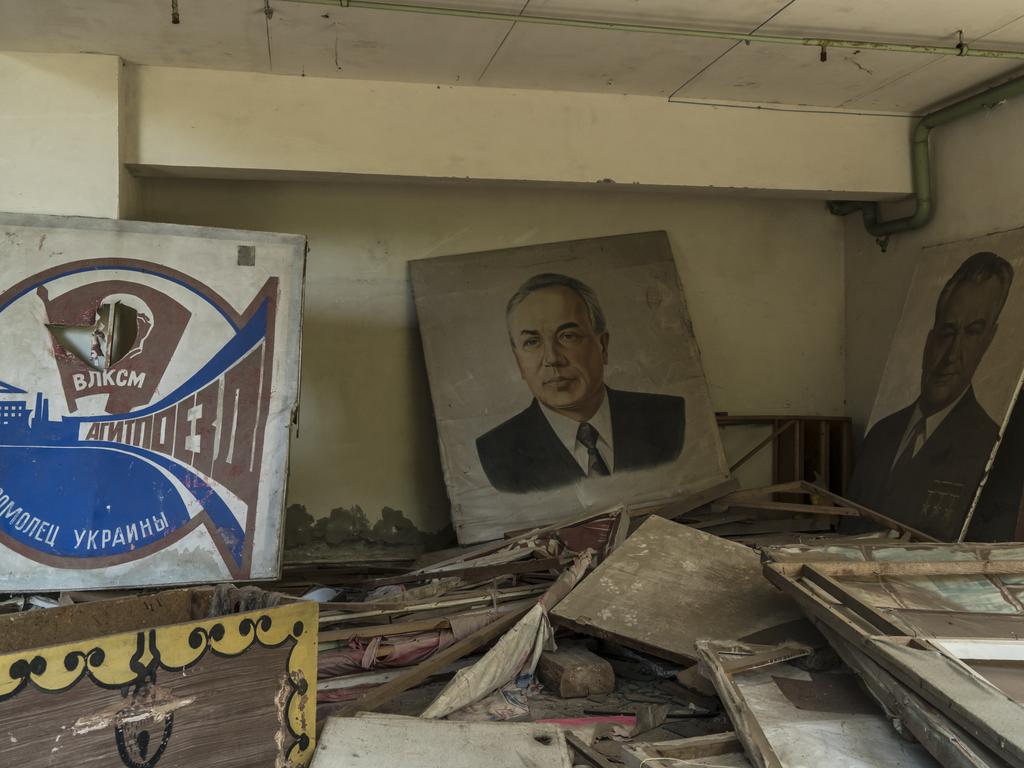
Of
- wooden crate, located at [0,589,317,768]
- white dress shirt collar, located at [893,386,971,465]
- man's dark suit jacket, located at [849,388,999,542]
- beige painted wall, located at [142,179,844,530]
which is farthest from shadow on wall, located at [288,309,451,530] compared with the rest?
wooden crate, located at [0,589,317,768]

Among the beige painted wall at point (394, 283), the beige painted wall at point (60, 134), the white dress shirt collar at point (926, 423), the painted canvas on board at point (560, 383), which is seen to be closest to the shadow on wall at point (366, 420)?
the beige painted wall at point (394, 283)

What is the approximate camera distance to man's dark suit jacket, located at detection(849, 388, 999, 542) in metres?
4.52

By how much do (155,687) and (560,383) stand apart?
3.77m

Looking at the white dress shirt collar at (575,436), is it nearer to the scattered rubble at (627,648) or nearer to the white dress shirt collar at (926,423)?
the scattered rubble at (627,648)

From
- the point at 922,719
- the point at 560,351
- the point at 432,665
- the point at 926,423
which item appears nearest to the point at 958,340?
the point at 926,423

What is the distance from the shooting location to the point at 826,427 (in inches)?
244

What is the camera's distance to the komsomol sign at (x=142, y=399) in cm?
395

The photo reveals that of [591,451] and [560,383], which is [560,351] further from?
[591,451]

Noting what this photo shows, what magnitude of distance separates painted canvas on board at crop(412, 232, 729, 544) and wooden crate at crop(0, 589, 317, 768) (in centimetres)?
292

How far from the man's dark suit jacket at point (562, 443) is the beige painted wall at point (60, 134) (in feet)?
8.41

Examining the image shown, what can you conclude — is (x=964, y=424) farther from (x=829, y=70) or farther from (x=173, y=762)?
(x=173, y=762)

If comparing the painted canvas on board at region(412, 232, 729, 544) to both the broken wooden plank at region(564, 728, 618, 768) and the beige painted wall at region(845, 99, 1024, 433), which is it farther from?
the broken wooden plank at region(564, 728, 618, 768)

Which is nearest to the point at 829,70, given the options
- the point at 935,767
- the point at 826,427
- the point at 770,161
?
the point at 770,161

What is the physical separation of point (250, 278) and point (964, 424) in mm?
3775
